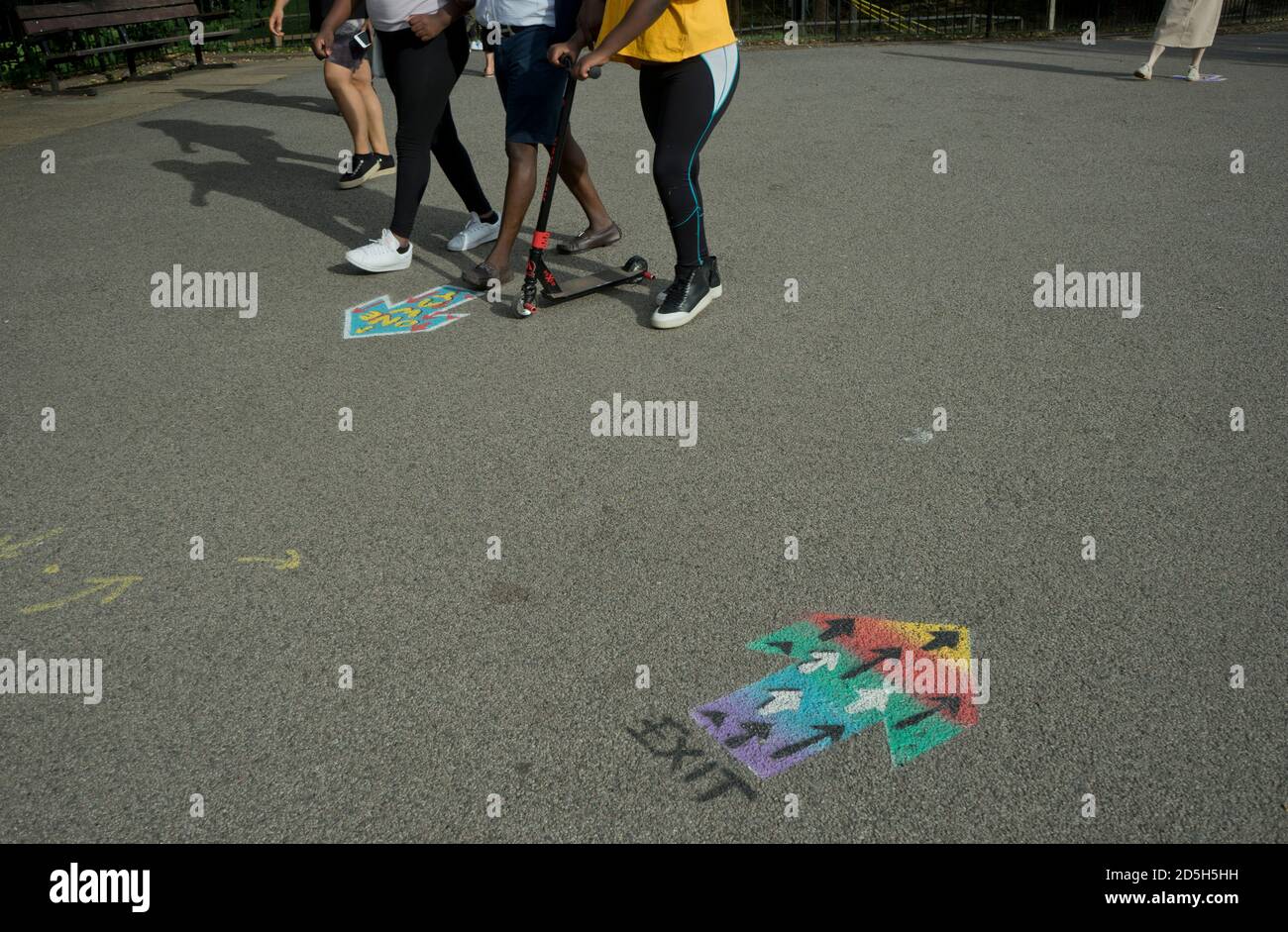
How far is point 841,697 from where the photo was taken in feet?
9.41

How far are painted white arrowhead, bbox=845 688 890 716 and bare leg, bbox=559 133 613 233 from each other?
3.90 m

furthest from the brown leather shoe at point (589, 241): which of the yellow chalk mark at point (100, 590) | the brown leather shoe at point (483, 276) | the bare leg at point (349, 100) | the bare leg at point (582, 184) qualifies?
the yellow chalk mark at point (100, 590)

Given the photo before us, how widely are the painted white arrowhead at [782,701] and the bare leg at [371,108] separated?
21.8 feet

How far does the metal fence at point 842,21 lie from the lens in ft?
47.3

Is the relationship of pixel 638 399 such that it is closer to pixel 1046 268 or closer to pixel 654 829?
pixel 654 829

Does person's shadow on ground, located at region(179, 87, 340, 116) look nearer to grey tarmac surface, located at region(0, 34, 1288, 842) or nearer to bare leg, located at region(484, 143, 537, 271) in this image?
grey tarmac surface, located at region(0, 34, 1288, 842)

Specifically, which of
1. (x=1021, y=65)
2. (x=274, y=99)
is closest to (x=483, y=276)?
(x=274, y=99)

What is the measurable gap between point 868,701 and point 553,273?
12.6 feet

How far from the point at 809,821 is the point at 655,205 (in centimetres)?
571

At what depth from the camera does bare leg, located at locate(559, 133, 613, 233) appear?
19.8 ft

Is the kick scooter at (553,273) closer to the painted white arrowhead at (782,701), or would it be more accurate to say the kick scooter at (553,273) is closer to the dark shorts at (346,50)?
the dark shorts at (346,50)

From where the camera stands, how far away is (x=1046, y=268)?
20.0 ft

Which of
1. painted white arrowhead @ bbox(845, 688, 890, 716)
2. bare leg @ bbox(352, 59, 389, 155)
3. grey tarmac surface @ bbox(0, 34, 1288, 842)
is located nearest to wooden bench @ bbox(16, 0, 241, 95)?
grey tarmac surface @ bbox(0, 34, 1288, 842)

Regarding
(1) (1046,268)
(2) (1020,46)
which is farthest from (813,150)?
(2) (1020,46)
